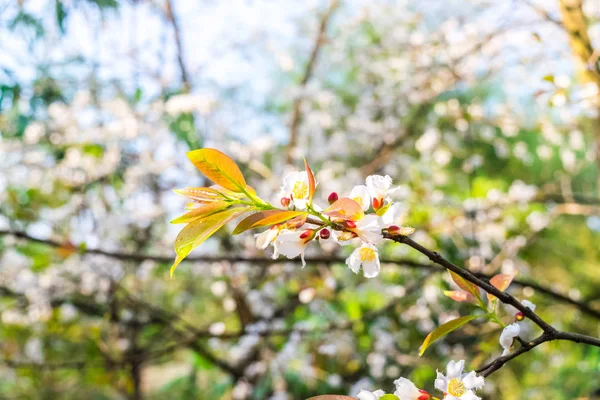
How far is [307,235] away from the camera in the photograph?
14.9 inches

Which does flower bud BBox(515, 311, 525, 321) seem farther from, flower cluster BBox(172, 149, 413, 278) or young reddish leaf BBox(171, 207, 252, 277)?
young reddish leaf BBox(171, 207, 252, 277)

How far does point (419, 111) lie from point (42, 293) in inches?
79.4

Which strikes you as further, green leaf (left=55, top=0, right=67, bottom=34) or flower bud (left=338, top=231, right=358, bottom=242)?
green leaf (left=55, top=0, right=67, bottom=34)

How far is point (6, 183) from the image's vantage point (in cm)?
211

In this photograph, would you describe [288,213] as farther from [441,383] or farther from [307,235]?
[441,383]

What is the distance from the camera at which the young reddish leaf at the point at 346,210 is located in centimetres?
35

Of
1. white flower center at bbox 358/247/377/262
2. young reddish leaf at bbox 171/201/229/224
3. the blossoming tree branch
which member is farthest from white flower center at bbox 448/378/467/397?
young reddish leaf at bbox 171/201/229/224

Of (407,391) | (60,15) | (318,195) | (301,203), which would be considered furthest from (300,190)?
(318,195)

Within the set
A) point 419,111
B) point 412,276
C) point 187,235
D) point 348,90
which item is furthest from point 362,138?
point 187,235

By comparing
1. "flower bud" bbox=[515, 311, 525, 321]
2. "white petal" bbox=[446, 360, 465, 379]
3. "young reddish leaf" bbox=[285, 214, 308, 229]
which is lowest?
"flower bud" bbox=[515, 311, 525, 321]

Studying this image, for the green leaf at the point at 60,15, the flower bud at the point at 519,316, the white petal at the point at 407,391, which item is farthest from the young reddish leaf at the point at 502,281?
the green leaf at the point at 60,15

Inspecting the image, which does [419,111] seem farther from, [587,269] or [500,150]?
[587,269]

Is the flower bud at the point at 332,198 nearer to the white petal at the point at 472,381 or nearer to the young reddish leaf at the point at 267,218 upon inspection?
the young reddish leaf at the point at 267,218

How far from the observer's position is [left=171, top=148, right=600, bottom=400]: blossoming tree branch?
1.15 ft
